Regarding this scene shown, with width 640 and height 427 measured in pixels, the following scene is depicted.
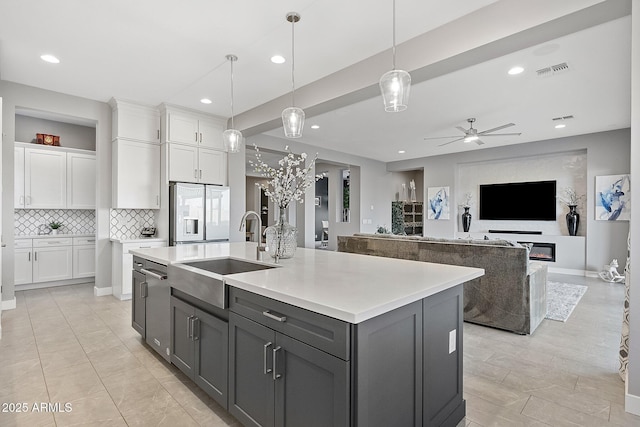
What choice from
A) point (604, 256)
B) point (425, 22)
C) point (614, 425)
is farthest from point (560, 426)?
point (604, 256)

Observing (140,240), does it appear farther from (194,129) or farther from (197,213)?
(194,129)

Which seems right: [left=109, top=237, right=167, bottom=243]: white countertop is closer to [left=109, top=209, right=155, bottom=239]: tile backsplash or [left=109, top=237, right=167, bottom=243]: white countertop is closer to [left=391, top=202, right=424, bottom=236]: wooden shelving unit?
[left=109, top=209, right=155, bottom=239]: tile backsplash

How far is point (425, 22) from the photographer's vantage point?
2.67 metres

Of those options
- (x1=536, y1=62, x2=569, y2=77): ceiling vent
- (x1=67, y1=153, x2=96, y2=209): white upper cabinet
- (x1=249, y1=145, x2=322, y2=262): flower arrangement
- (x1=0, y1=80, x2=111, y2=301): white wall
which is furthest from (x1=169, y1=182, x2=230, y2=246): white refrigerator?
(x1=536, y1=62, x2=569, y2=77): ceiling vent

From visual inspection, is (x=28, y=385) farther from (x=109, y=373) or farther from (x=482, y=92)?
(x=482, y=92)

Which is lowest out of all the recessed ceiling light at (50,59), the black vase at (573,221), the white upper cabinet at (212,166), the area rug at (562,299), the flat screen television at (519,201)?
the area rug at (562,299)

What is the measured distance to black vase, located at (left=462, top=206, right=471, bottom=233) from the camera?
323 inches

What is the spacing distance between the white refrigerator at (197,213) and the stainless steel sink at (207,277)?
243cm

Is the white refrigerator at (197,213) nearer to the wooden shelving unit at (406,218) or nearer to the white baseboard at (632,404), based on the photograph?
the white baseboard at (632,404)

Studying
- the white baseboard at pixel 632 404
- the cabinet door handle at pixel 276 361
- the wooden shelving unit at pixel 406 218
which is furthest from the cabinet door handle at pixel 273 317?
the wooden shelving unit at pixel 406 218

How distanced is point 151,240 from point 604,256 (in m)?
7.94

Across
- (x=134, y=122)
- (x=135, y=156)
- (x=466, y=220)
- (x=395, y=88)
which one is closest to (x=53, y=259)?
(x=135, y=156)

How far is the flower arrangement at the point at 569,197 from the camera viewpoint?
6812mm

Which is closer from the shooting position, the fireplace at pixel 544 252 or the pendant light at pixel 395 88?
the pendant light at pixel 395 88
